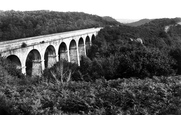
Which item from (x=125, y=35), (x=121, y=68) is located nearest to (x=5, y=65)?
(x=121, y=68)

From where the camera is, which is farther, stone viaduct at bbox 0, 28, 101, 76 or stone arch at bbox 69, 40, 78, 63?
stone arch at bbox 69, 40, 78, 63

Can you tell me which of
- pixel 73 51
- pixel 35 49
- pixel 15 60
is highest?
pixel 35 49

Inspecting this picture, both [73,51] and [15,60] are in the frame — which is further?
[73,51]

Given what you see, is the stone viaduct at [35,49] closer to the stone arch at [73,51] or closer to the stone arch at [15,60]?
the stone arch at [15,60]

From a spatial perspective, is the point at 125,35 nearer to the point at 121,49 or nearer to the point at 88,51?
the point at 88,51

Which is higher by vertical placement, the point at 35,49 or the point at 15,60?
the point at 35,49

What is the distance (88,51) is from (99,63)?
88.8 ft

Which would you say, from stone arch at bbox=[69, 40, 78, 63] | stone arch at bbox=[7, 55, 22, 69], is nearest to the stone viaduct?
stone arch at bbox=[7, 55, 22, 69]

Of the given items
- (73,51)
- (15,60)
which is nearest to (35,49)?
(15,60)

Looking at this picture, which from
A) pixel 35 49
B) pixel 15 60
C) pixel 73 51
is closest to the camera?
pixel 15 60

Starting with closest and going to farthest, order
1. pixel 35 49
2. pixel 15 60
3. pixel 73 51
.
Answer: pixel 15 60
pixel 35 49
pixel 73 51

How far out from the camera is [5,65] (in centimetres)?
1656

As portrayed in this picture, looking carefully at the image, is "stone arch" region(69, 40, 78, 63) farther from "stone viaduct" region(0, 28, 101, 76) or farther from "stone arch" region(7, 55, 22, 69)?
"stone arch" region(7, 55, 22, 69)

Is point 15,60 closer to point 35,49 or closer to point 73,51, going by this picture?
point 35,49
